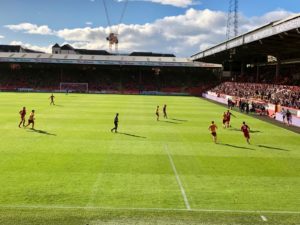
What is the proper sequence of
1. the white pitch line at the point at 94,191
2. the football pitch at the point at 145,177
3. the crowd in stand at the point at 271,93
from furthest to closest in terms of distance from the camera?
1. the crowd in stand at the point at 271,93
2. the white pitch line at the point at 94,191
3. the football pitch at the point at 145,177

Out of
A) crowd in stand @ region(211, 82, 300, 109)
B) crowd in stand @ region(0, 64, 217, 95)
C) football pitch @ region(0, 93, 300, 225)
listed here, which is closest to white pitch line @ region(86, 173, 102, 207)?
football pitch @ region(0, 93, 300, 225)

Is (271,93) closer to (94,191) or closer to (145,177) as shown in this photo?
(145,177)

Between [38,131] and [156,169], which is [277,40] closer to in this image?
[38,131]

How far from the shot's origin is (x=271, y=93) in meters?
54.8

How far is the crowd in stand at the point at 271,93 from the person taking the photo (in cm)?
4432

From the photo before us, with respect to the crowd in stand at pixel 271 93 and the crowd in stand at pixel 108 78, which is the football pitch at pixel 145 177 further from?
the crowd in stand at pixel 108 78

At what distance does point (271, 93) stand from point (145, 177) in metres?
42.4

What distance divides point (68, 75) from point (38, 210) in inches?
3403

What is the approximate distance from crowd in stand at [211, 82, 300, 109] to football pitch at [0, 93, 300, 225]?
54.2ft

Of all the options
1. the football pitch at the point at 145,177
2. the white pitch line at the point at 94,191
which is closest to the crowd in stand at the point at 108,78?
the football pitch at the point at 145,177

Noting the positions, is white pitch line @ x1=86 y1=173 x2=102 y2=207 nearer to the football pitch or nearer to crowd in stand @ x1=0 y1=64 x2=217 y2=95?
the football pitch

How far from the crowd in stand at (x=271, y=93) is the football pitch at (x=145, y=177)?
1654 centimetres

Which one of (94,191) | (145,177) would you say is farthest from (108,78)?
(94,191)

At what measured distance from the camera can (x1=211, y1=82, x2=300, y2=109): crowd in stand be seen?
4432 centimetres
